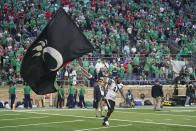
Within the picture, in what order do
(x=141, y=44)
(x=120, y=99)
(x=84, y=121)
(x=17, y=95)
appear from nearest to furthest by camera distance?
1. (x=84, y=121)
2. (x=17, y=95)
3. (x=120, y=99)
4. (x=141, y=44)

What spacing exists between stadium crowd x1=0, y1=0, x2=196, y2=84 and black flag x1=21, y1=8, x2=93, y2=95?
48.5 feet

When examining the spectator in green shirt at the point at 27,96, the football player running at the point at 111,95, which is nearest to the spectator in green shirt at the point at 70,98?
the spectator in green shirt at the point at 27,96

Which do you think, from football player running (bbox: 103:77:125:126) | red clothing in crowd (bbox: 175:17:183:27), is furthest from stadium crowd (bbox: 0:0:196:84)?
football player running (bbox: 103:77:125:126)

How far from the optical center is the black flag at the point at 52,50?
1564cm

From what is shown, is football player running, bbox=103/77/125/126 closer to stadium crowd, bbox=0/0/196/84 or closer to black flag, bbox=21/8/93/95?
black flag, bbox=21/8/93/95

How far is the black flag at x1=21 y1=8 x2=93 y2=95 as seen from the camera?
1564 centimetres

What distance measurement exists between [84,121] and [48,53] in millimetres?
4437

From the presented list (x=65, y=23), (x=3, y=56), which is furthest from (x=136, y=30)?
(x=65, y=23)

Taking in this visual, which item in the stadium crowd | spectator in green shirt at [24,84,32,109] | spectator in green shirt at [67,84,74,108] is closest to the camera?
spectator in green shirt at [24,84,32,109]

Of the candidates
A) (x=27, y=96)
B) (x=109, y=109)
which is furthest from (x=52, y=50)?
(x=27, y=96)

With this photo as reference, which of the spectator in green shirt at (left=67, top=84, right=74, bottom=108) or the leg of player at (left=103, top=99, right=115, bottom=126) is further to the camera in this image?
the spectator in green shirt at (left=67, top=84, right=74, bottom=108)

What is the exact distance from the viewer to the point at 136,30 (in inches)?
1597

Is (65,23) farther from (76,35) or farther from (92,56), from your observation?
(92,56)

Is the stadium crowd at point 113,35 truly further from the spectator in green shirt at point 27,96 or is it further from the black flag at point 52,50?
the black flag at point 52,50
